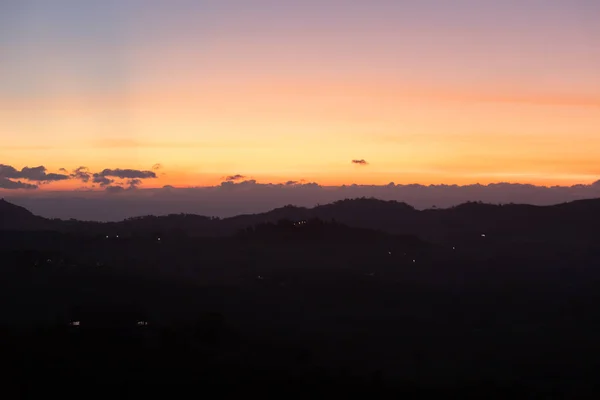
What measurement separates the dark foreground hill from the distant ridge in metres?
16.5

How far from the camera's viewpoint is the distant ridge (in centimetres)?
14500

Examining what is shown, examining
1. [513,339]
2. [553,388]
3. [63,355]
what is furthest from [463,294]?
[63,355]

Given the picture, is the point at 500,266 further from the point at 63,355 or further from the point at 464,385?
the point at 63,355

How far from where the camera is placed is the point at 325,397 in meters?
33.6

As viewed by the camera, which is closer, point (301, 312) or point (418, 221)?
point (301, 312)

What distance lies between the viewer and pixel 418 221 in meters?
161

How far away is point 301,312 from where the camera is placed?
6488 centimetres

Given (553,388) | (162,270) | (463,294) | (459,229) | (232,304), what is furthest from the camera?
(459,229)

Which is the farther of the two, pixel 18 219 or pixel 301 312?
pixel 18 219

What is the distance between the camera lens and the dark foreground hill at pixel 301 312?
3812 centimetres

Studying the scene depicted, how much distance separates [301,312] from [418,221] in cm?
10019

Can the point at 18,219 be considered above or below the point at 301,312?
above

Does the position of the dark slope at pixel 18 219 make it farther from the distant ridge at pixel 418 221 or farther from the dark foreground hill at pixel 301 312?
the dark foreground hill at pixel 301 312

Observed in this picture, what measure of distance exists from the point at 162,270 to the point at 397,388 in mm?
56762
